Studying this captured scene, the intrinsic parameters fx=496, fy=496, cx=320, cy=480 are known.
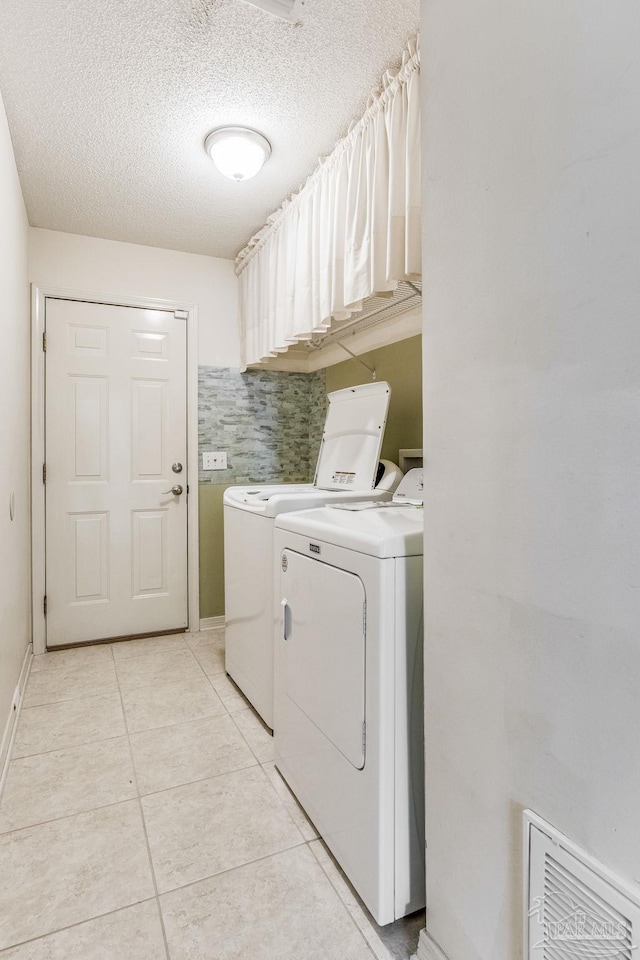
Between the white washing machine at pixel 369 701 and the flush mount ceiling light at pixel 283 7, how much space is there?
1491mm

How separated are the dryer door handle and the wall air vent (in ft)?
3.03

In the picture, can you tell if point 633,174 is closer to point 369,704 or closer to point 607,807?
point 607,807

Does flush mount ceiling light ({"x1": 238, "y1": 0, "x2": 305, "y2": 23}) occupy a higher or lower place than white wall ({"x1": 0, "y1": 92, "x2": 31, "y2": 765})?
higher

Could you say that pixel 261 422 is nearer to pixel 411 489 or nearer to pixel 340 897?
pixel 411 489

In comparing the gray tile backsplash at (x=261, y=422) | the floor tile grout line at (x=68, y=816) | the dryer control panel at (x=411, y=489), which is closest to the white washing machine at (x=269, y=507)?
the dryer control panel at (x=411, y=489)

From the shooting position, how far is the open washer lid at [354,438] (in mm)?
2379

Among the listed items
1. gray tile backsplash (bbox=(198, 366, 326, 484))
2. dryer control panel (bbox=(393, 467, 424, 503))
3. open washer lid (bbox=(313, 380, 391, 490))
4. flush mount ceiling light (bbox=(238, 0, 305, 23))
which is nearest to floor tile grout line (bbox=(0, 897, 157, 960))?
dryer control panel (bbox=(393, 467, 424, 503))

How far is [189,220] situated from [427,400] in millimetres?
2318

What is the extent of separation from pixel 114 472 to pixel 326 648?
2191mm

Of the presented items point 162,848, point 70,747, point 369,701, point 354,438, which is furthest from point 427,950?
point 354,438

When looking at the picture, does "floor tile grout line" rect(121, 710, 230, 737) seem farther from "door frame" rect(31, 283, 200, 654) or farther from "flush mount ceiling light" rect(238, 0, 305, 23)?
"flush mount ceiling light" rect(238, 0, 305, 23)

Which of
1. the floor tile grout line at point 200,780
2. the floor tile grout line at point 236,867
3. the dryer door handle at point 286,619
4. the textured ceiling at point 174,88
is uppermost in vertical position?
the textured ceiling at point 174,88

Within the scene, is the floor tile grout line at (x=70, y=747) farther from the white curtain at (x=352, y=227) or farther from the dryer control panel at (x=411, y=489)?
the white curtain at (x=352, y=227)

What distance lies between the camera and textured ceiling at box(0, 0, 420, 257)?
1498mm
